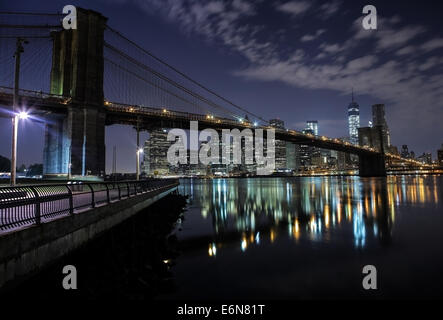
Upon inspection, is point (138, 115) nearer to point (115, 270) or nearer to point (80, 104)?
point (80, 104)

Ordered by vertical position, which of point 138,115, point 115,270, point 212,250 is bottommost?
point 212,250

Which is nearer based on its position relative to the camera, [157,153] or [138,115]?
[138,115]

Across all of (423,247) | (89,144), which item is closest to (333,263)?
(423,247)

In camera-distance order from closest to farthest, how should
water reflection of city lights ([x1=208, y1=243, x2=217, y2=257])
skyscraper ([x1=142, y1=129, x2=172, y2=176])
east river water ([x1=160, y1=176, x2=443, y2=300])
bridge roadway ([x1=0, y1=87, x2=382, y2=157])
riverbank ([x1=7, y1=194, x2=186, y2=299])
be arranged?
riverbank ([x1=7, y1=194, x2=186, y2=299]) → east river water ([x1=160, y1=176, x2=443, y2=300]) → water reflection of city lights ([x1=208, y1=243, x2=217, y2=257]) → bridge roadway ([x1=0, y1=87, x2=382, y2=157]) → skyscraper ([x1=142, y1=129, x2=172, y2=176])

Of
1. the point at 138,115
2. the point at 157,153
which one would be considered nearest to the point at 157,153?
the point at 157,153

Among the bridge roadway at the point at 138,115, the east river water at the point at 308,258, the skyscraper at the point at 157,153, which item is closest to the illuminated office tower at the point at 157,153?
the skyscraper at the point at 157,153

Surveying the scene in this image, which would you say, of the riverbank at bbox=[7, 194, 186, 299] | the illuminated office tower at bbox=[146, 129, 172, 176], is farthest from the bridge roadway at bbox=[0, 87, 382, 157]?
the illuminated office tower at bbox=[146, 129, 172, 176]

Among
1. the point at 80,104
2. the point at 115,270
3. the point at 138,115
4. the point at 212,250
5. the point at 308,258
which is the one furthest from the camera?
the point at 138,115

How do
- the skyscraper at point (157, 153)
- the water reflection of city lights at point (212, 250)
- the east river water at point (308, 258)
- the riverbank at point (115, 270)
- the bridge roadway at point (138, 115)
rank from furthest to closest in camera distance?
the skyscraper at point (157, 153), the bridge roadway at point (138, 115), the water reflection of city lights at point (212, 250), the east river water at point (308, 258), the riverbank at point (115, 270)

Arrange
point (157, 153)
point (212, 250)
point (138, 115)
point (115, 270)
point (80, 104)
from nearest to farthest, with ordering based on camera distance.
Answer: point (115, 270) → point (212, 250) → point (80, 104) → point (138, 115) → point (157, 153)

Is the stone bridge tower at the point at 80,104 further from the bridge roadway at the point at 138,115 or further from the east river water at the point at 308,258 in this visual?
the east river water at the point at 308,258

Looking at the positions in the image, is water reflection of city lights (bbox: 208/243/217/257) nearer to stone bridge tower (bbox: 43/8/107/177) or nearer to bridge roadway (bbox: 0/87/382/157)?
bridge roadway (bbox: 0/87/382/157)

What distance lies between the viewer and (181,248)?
10375 millimetres
